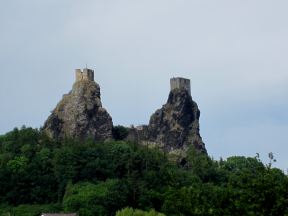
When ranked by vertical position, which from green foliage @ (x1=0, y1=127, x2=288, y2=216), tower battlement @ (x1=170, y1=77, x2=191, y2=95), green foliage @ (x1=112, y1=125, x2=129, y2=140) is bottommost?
green foliage @ (x1=0, y1=127, x2=288, y2=216)

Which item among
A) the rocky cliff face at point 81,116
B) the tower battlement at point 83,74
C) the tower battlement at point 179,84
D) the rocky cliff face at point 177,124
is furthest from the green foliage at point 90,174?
the tower battlement at point 179,84

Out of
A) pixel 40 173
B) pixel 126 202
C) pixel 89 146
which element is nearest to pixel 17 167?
pixel 40 173

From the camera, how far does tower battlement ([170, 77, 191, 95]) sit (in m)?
93.9

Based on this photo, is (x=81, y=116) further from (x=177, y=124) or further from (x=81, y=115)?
(x=177, y=124)

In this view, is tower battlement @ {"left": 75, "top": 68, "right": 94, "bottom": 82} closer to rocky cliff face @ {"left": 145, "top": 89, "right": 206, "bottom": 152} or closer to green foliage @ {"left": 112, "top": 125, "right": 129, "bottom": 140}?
green foliage @ {"left": 112, "top": 125, "right": 129, "bottom": 140}

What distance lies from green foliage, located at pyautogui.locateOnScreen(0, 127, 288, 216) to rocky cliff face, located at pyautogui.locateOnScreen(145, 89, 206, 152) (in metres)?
3.43

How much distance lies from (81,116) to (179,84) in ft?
40.1

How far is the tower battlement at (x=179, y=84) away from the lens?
93.9 metres

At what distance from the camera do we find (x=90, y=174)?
Answer: 79812 mm

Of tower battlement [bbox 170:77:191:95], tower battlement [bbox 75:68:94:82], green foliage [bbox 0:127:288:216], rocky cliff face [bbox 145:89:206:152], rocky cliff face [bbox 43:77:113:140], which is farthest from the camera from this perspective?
tower battlement [bbox 170:77:191:95]

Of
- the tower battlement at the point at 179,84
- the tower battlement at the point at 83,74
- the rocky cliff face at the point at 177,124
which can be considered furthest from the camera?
the tower battlement at the point at 179,84

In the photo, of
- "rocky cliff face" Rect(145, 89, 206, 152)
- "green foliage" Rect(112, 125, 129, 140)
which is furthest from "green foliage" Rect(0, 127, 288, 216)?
"rocky cliff face" Rect(145, 89, 206, 152)

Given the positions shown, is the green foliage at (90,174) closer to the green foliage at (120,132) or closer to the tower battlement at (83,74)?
the green foliage at (120,132)

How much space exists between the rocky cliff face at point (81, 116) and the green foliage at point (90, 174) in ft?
7.46
